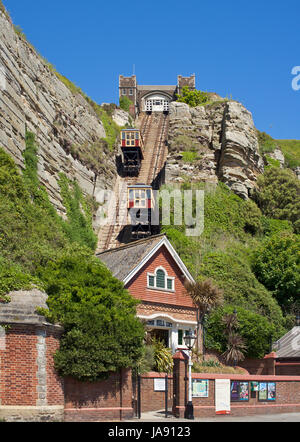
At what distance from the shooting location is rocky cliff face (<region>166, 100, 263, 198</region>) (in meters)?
62.5

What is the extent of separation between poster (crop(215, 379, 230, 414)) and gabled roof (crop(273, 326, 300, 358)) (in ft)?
31.7

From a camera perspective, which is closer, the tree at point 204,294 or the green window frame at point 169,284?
the green window frame at point 169,284

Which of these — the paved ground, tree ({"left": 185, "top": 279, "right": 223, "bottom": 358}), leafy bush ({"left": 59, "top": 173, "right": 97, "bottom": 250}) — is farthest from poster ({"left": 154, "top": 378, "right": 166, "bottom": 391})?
leafy bush ({"left": 59, "top": 173, "right": 97, "bottom": 250})

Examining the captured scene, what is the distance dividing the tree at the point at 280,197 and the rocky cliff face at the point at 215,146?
151cm

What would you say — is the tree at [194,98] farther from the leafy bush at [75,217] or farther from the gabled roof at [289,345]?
the gabled roof at [289,345]

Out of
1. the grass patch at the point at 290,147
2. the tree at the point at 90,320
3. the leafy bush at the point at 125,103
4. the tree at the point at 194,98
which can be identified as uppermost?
the leafy bush at the point at 125,103

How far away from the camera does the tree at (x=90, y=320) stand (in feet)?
72.9

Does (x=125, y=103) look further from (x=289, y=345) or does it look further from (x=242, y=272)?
(x=289, y=345)

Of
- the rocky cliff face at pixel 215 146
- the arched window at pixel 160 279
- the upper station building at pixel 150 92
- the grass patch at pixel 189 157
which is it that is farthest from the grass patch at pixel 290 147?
the arched window at pixel 160 279

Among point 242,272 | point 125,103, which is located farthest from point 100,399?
point 125,103

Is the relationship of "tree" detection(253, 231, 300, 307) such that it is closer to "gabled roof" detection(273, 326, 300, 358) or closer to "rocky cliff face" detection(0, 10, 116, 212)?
"gabled roof" detection(273, 326, 300, 358)

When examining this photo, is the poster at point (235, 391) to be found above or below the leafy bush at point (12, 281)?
below

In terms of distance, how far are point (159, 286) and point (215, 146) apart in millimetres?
35885

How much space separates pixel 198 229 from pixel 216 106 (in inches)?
1098
